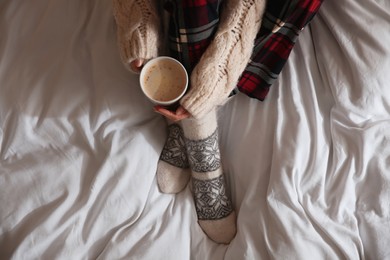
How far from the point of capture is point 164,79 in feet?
A: 2.11

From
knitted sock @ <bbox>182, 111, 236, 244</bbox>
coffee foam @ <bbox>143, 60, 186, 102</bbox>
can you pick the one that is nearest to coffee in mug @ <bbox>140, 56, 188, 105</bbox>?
coffee foam @ <bbox>143, 60, 186, 102</bbox>

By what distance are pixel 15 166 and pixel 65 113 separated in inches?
6.1

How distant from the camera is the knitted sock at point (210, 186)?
0.75 metres

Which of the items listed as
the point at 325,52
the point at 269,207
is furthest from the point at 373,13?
the point at 269,207

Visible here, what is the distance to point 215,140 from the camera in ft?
2.51

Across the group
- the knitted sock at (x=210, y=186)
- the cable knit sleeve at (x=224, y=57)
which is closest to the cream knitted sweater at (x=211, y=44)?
the cable knit sleeve at (x=224, y=57)

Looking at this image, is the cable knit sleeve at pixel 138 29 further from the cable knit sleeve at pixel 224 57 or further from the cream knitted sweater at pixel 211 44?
the cable knit sleeve at pixel 224 57

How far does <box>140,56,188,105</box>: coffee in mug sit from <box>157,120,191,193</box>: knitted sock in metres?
0.19

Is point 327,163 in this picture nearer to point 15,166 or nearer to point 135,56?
point 135,56

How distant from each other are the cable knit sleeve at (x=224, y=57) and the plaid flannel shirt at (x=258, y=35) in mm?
27

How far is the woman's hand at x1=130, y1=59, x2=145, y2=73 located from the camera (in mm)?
670

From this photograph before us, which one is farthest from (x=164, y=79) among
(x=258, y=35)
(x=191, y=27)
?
(x=258, y=35)

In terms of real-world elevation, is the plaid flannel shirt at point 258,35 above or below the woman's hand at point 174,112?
above

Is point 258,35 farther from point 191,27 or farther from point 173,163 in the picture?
point 173,163
